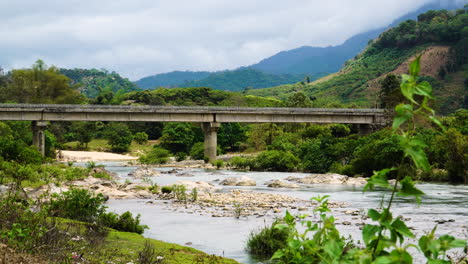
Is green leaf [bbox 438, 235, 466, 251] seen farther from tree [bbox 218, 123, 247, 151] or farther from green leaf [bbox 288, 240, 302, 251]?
tree [bbox 218, 123, 247, 151]

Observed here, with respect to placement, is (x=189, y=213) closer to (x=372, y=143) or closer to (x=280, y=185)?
(x=280, y=185)

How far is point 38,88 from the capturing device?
108812mm

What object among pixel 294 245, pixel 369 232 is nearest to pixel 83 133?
pixel 294 245

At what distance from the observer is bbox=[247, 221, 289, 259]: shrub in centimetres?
1448

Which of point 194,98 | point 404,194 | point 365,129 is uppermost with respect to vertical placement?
point 194,98

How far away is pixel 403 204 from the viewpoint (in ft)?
83.7

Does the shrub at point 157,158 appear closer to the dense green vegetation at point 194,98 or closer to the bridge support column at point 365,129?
the bridge support column at point 365,129

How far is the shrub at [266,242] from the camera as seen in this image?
1448cm

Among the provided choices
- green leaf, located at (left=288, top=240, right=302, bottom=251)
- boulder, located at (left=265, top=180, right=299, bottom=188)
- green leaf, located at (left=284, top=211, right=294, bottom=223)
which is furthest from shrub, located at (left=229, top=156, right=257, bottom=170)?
green leaf, located at (left=288, top=240, right=302, bottom=251)

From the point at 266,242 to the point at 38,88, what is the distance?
104017mm

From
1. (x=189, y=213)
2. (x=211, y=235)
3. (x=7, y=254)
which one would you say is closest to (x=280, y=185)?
(x=189, y=213)

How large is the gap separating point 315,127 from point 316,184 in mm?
34769

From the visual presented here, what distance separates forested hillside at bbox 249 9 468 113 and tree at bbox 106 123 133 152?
1882 inches

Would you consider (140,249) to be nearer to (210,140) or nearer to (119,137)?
(210,140)
